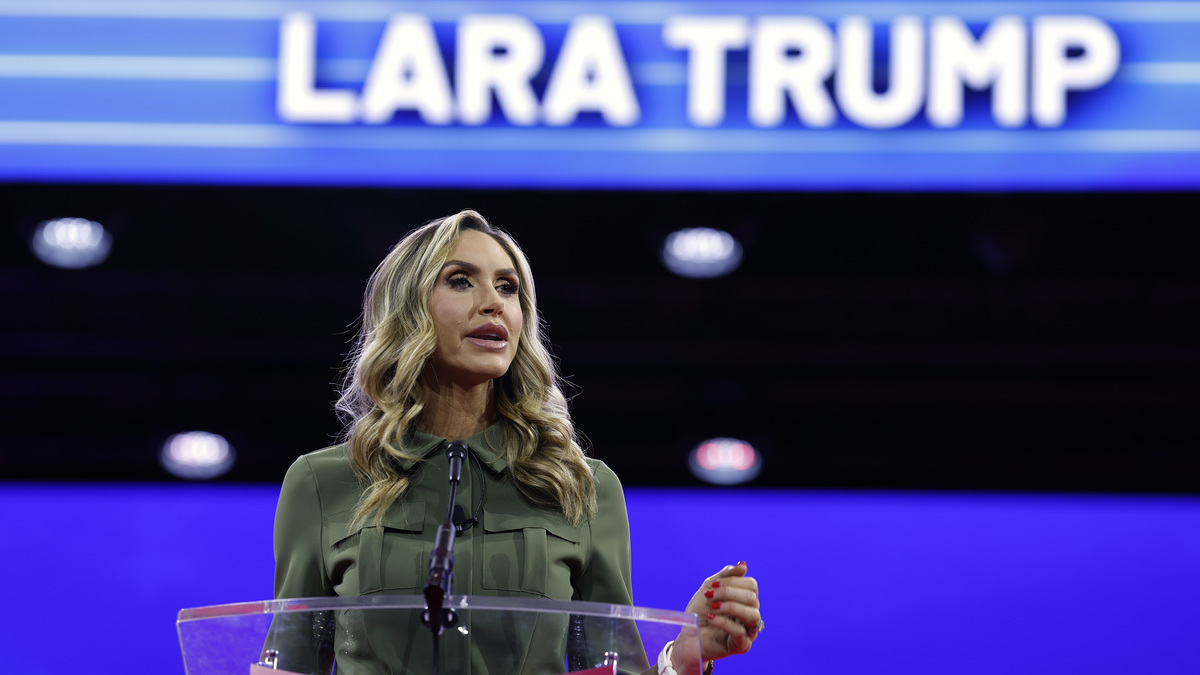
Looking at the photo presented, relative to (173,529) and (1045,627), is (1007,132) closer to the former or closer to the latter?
(1045,627)

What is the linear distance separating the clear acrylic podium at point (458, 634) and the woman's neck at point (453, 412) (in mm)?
430

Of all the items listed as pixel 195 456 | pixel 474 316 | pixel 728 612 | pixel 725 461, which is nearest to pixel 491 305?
pixel 474 316

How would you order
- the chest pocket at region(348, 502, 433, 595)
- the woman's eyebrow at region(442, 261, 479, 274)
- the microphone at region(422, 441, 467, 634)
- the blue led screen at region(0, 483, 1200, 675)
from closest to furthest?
the microphone at region(422, 441, 467, 634), the chest pocket at region(348, 502, 433, 595), the woman's eyebrow at region(442, 261, 479, 274), the blue led screen at region(0, 483, 1200, 675)

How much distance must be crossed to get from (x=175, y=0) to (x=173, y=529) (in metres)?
1.83

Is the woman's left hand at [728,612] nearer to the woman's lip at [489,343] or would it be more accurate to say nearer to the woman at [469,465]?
the woman at [469,465]

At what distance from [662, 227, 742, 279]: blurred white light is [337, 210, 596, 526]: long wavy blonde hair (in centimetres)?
261

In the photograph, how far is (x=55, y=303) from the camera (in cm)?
499

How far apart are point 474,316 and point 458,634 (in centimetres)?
58

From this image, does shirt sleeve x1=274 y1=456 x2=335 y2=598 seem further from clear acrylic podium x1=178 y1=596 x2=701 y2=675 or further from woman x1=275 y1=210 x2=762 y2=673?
clear acrylic podium x1=178 y1=596 x2=701 y2=675

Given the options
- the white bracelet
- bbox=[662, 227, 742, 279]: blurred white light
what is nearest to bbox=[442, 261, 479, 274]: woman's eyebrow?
the white bracelet

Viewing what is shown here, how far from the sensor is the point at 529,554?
1.65 metres

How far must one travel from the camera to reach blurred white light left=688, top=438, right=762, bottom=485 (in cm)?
507

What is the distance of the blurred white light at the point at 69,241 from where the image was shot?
451 centimetres

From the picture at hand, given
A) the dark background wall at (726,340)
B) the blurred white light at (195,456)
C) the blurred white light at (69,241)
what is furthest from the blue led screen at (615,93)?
the blurred white light at (195,456)
